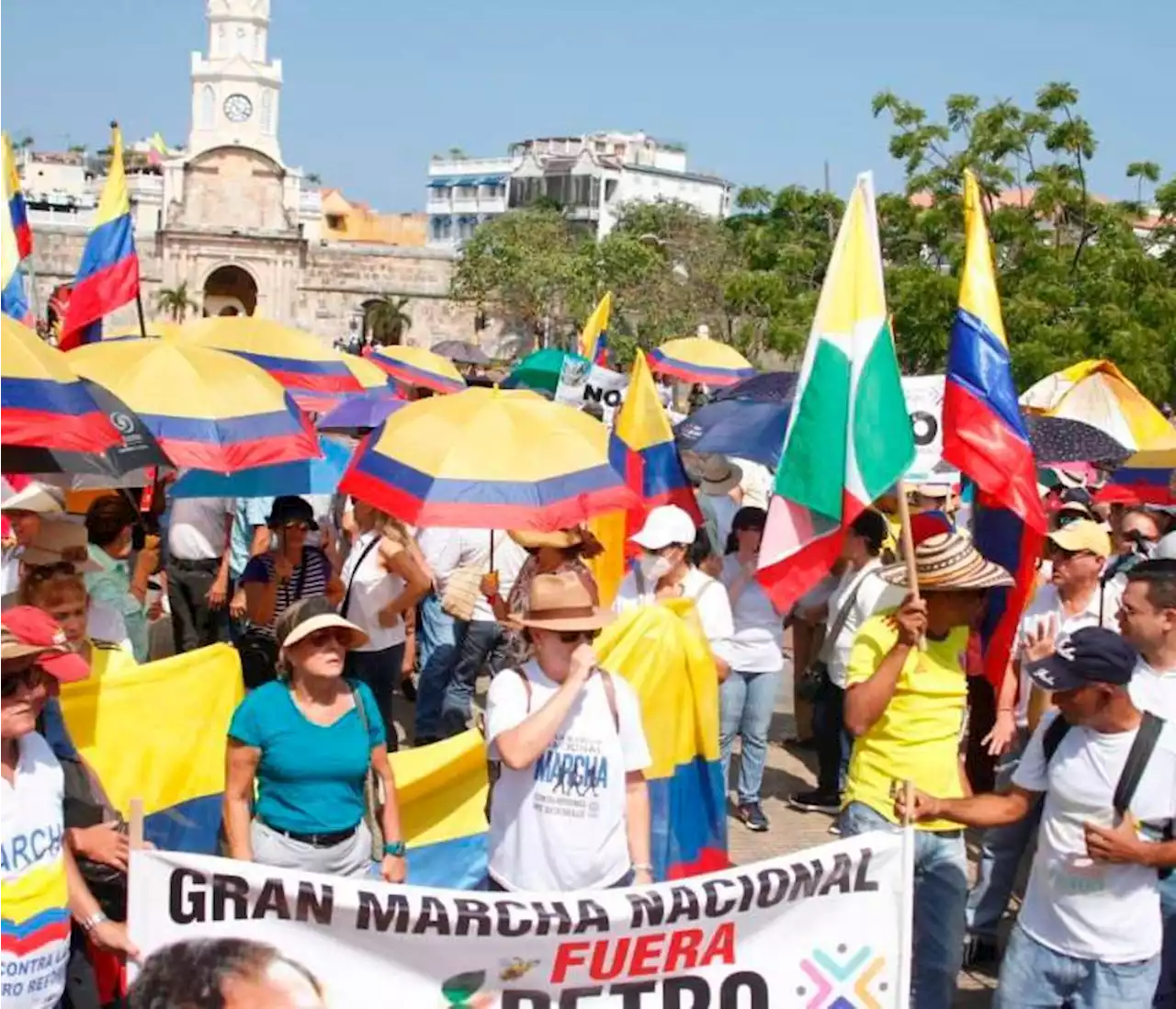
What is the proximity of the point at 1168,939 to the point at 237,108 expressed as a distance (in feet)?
212

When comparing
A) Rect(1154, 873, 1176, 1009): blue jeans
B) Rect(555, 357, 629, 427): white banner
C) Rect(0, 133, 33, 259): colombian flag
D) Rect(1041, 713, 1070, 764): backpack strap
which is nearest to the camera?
Rect(1041, 713, 1070, 764): backpack strap

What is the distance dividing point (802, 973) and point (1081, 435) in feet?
17.1

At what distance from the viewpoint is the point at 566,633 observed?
15.3 ft

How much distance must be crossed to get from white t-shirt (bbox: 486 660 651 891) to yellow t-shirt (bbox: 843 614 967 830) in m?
0.88

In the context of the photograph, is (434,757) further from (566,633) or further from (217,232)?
(217,232)

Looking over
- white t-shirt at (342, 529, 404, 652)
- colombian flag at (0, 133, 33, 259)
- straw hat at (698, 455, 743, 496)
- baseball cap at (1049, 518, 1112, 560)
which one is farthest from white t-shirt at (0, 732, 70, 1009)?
colombian flag at (0, 133, 33, 259)

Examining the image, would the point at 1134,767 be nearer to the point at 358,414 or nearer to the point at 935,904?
the point at 935,904

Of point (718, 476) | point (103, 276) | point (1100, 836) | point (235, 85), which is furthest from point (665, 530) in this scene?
point (235, 85)

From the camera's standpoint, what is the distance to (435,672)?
29.7 feet

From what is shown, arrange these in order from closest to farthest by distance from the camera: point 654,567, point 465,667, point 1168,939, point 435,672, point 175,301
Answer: point 1168,939
point 654,567
point 465,667
point 435,672
point 175,301

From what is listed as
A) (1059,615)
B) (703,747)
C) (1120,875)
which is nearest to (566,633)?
(1120,875)

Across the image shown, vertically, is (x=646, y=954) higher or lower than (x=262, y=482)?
lower

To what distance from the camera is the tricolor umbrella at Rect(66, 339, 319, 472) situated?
7.31m

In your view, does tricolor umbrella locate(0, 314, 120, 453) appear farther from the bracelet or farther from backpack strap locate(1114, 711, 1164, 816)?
backpack strap locate(1114, 711, 1164, 816)
